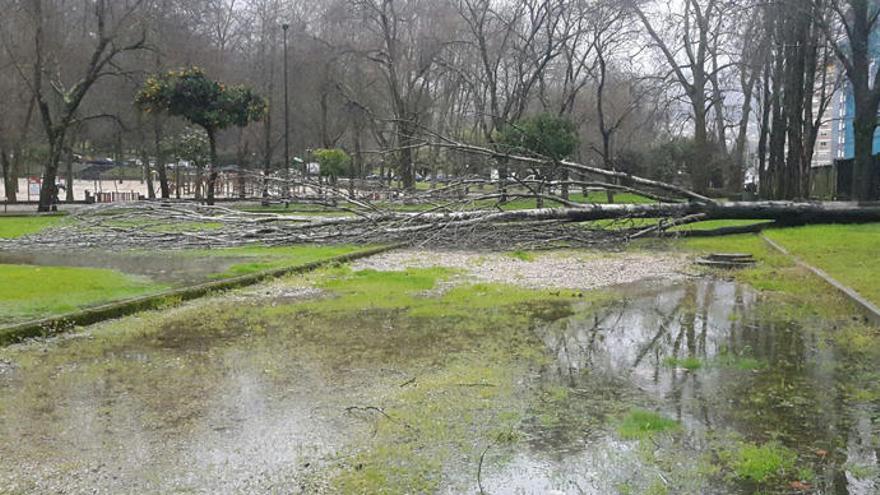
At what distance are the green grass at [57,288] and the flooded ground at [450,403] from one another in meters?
0.91

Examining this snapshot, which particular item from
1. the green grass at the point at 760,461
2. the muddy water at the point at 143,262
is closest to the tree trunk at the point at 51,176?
the muddy water at the point at 143,262

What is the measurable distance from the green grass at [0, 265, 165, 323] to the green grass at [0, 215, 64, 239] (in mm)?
6148

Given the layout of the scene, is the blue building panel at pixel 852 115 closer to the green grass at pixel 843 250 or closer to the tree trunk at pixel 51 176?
the green grass at pixel 843 250

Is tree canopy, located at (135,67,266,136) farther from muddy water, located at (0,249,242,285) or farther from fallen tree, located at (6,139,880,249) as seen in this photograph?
fallen tree, located at (6,139,880,249)

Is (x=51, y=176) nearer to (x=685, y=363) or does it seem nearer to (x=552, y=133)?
(x=552, y=133)

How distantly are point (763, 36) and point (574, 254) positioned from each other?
8906mm

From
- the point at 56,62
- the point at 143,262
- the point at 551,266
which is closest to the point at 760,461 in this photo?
the point at 551,266

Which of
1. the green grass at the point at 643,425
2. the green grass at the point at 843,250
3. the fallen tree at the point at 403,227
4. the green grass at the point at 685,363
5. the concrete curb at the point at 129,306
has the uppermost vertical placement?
the fallen tree at the point at 403,227

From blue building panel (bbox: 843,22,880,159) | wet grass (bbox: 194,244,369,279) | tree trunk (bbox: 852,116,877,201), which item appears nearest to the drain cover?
wet grass (bbox: 194,244,369,279)

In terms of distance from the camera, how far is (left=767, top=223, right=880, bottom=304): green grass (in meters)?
10.8

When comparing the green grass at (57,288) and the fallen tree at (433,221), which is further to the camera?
the fallen tree at (433,221)

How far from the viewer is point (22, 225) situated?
22.4 meters

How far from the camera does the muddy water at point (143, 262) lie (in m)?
13.0

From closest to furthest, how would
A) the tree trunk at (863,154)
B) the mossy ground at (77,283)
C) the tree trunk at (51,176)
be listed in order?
the mossy ground at (77,283), the tree trunk at (863,154), the tree trunk at (51,176)
